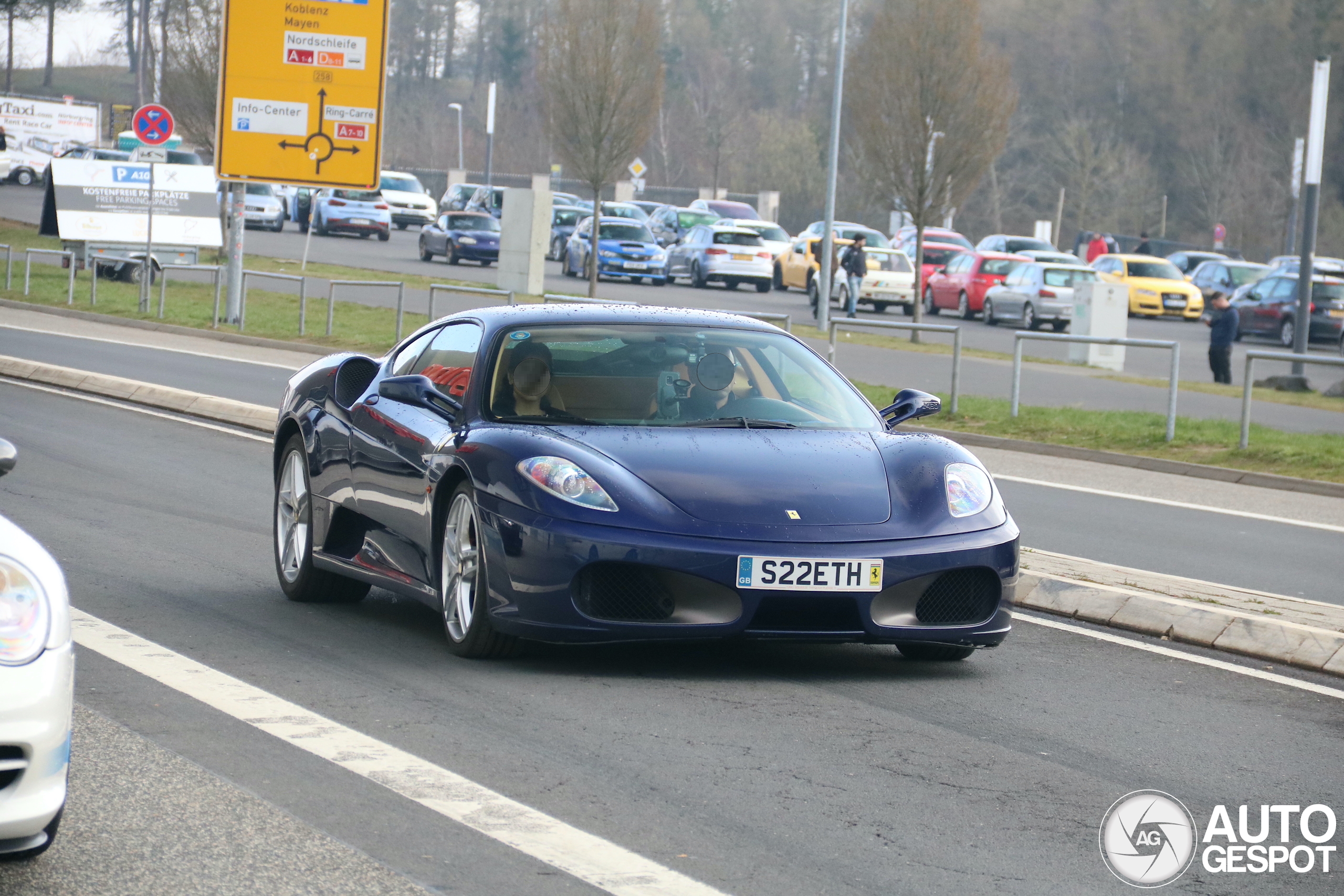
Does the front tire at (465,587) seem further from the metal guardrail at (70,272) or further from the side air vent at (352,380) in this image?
the metal guardrail at (70,272)

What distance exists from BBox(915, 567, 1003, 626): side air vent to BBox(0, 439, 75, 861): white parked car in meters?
3.52

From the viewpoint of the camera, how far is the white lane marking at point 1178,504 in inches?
559

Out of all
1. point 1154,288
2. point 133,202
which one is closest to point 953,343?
point 133,202

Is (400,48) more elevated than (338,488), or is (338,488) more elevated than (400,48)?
(400,48)

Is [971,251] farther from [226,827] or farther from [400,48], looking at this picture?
[400,48]

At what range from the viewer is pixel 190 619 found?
760 cm

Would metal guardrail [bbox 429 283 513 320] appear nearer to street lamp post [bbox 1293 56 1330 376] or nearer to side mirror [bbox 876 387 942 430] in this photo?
street lamp post [bbox 1293 56 1330 376]

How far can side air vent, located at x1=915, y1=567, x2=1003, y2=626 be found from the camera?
684 cm

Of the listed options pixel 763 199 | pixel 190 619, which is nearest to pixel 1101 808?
pixel 190 619

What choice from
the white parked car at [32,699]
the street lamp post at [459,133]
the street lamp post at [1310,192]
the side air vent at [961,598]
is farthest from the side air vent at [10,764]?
the street lamp post at [459,133]

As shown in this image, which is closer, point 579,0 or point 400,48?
point 579,0

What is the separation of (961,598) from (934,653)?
0.53 m

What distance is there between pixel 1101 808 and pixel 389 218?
5602cm

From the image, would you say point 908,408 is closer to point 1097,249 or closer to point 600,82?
point 600,82
